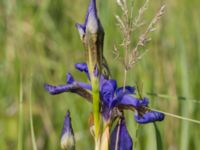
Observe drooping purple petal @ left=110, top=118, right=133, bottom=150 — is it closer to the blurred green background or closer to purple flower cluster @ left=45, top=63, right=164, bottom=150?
purple flower cluster @ left=45, top=63, right=164, bottom=150

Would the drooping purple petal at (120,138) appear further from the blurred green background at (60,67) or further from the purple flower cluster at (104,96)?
the blurred green background at (60,67)

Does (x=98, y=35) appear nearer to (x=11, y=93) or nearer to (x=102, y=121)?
(x=102, y=121)

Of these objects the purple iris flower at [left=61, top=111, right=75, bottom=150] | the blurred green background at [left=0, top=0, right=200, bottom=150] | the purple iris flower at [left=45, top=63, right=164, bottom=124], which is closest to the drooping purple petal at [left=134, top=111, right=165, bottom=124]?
the purple iris flower at [left=45, top=63, right=164, bottom=124]

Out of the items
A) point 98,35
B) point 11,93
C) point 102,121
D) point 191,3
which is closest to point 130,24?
point 98,35

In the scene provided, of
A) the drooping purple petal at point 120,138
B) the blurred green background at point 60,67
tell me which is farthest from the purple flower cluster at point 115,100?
the blurred green background at point 60,67

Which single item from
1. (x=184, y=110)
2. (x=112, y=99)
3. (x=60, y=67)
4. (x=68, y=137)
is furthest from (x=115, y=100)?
(x=60, y=67)

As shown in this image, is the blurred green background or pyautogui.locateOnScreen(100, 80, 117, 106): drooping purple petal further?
the blurred green background
